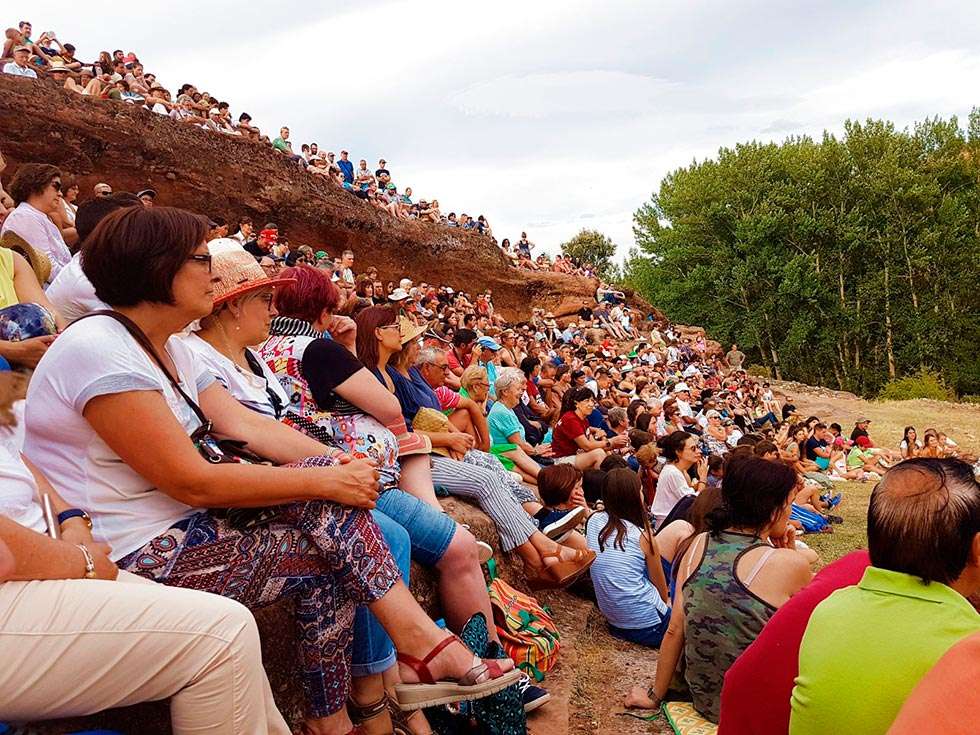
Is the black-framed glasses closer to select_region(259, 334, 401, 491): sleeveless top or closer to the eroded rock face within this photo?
select_region(259, 334, 401, 491): sleeveless top

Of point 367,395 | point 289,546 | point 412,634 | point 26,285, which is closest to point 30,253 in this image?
point 26,285

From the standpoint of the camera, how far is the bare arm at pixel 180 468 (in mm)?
2309

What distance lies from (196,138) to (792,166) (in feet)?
96.4

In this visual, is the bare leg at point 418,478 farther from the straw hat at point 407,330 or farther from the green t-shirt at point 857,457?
the green t-shirt at point 857,457

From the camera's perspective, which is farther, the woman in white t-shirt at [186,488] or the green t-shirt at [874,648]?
the woman in white t-shirt at [186,488]

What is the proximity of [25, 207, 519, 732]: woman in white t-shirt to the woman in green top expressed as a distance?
4.08 ft

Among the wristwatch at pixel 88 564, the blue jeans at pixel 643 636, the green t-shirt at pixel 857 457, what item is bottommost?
the green t-shirt at pixel 857 457

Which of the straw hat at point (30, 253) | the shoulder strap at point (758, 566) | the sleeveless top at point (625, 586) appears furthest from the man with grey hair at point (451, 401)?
the shoulder strap at point (758, 566)

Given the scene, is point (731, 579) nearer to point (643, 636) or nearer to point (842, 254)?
point (643, 636)

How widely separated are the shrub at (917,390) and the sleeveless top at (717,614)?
32381mm

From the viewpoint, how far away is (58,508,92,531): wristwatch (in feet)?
7.30

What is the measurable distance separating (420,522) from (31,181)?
142 inches

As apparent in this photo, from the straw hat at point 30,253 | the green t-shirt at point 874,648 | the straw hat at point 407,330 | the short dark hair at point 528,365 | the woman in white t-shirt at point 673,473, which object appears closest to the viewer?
the green t-shirt at point 874,648

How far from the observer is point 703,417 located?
616 inches
